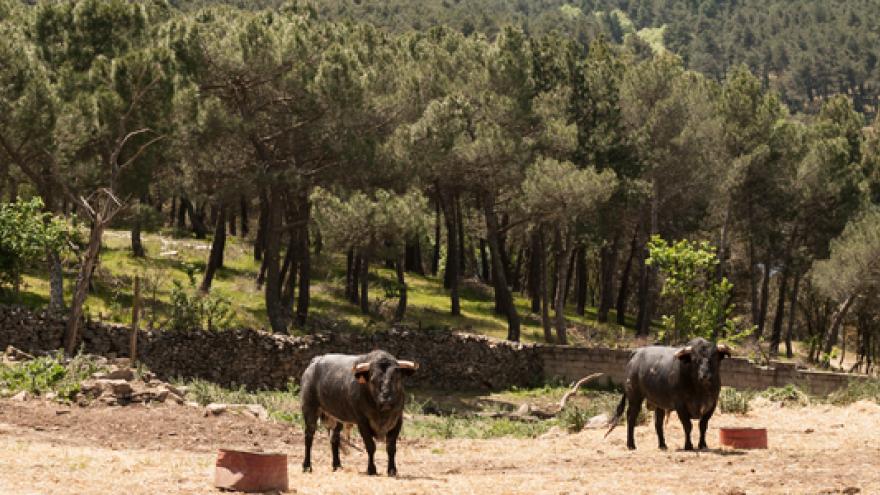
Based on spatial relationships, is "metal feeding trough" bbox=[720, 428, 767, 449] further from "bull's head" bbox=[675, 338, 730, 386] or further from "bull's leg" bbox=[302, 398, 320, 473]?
"bull's leg" bbox=[302, 398, 320, 473]

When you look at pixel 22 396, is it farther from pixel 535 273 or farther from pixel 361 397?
pixel 535 273

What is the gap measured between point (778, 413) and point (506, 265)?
39.9m

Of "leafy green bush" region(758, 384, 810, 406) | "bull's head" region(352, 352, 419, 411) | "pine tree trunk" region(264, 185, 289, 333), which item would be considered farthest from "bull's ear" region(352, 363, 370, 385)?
"pine tree trunk" region(264, 185, 289, 333)

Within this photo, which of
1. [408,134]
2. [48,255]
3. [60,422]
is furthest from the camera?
[408,134]

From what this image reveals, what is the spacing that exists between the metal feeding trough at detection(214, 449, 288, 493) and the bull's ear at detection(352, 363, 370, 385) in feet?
10.0

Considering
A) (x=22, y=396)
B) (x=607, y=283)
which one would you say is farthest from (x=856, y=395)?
(x=607, y=283)

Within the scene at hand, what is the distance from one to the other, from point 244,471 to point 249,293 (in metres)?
37.5

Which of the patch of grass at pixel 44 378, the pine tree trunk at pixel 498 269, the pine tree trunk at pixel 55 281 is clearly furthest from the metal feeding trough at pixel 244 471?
the pine tree trunk at pixel 498 269

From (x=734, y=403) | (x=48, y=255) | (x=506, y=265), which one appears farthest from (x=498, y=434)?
(x=506, y=265)

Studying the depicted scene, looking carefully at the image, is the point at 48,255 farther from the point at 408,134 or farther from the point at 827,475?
the point at 827,475

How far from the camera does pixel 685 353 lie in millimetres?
22656

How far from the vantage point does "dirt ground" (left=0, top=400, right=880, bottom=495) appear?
53.7 feet

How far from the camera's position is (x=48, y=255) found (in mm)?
38938

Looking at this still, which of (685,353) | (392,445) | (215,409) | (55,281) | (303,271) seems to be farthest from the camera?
(303,271)
